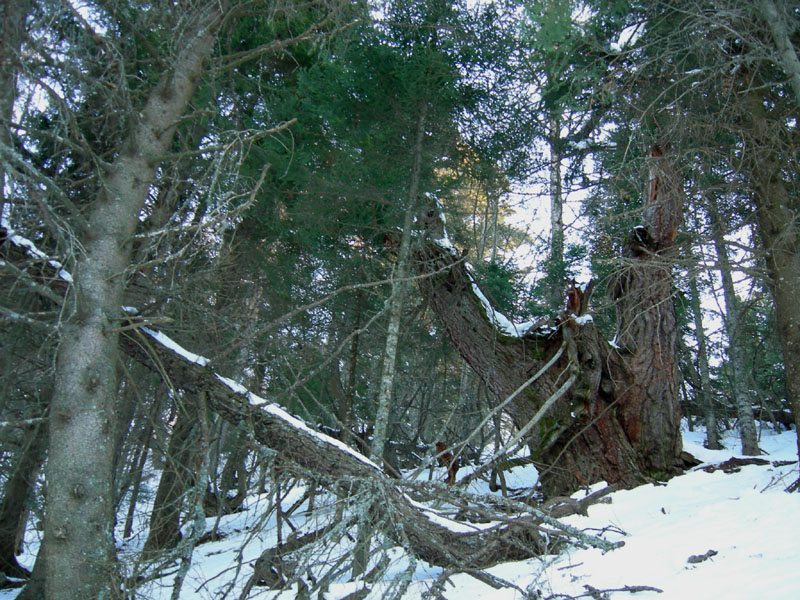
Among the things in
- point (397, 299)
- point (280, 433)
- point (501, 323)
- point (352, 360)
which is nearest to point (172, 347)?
point (280, 433)

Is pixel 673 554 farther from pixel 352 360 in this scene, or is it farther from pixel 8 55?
pixel 352 360

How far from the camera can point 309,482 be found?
4180 mm

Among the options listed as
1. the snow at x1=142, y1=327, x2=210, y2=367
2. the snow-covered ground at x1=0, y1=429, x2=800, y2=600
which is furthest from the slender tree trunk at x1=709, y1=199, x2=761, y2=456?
the snow at x1=142, y1=327, x2=210, y2=367

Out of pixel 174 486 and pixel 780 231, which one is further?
pixel 174 486

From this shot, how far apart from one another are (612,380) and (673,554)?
2935mm

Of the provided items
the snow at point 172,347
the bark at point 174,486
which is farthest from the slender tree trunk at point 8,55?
the bark at point 174,486

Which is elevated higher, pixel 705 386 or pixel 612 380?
pixel 612 380

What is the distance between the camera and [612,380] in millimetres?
6762

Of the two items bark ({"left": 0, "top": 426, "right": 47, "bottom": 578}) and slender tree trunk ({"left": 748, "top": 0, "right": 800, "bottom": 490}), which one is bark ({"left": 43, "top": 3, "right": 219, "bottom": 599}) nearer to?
bark ({"left": 0, "top": 426, "right": 47, "bottom": 578})

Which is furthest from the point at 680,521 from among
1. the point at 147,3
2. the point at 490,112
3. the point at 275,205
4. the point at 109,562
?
the point at 147,3

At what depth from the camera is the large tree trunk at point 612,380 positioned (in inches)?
260

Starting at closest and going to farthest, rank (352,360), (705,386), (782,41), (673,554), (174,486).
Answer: (673,554)
(782,41)
(174,486)
(352,360)
(705,386)

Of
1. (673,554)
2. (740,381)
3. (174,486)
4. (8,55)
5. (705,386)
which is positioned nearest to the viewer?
(8,55)

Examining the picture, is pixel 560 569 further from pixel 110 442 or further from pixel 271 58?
pixel 271 58
